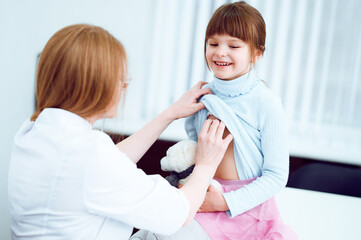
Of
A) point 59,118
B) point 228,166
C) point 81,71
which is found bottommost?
point 228,166

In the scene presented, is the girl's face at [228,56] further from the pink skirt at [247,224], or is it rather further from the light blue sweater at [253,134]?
the pink skirt at [247,224]

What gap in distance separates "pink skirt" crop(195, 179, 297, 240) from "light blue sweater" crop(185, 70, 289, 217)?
0.15 feet

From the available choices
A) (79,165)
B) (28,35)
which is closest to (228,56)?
(79,165)

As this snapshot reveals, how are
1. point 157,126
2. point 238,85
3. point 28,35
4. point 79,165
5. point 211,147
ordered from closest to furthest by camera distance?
1. point 79,165
2. point 211,147
3. point 238,85
4. point 157,126
5. point 28,35

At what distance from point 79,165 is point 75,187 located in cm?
5

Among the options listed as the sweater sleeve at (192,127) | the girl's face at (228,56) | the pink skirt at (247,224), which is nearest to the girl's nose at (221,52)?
the girl's face at (228,56)

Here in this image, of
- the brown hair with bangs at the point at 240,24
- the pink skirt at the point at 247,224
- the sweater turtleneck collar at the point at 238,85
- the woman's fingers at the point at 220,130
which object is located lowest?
the pink skirt at the point at 247,224

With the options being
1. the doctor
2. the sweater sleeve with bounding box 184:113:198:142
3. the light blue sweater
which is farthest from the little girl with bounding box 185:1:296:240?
the doctor

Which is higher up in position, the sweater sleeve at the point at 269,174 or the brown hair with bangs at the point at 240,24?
the brown hair with bangs at the point at 240,24

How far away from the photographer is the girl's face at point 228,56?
1.04 m

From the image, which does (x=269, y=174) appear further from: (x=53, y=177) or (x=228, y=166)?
(x=53, y=177)

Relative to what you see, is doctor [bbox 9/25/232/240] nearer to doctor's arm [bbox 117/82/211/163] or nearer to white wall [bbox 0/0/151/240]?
doctor's arm [bbox 117/82/211/163]

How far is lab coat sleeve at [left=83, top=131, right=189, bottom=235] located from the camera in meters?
0.73

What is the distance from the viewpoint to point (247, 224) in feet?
3.43
